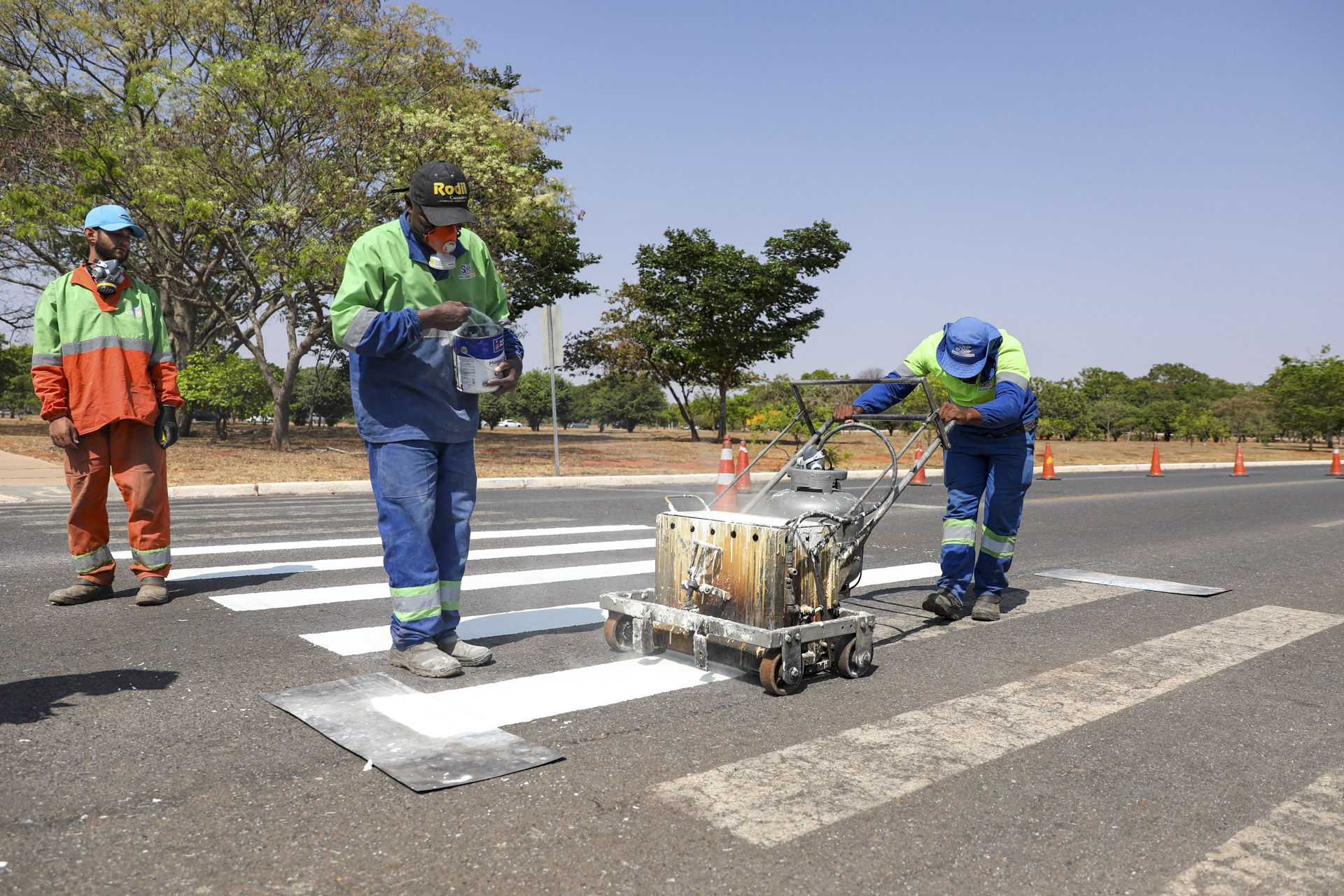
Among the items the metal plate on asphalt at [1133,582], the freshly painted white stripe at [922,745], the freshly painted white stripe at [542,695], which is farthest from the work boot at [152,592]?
the metal plate on asphalt at [1133,582]

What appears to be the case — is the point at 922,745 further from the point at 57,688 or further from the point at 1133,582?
the point at 1133,582

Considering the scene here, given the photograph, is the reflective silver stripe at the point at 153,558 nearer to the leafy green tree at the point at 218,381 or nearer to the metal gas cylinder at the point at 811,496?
the metal gas cylinder at the point at 811,496

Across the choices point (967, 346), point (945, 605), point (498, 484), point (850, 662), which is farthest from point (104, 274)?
point (498, 484)

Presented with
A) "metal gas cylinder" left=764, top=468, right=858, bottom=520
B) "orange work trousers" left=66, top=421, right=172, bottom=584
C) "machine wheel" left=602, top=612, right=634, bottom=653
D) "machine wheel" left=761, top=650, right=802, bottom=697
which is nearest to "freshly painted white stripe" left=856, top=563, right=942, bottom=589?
"metal gas cylinder" left=764, top=468, right=858, bottom=520

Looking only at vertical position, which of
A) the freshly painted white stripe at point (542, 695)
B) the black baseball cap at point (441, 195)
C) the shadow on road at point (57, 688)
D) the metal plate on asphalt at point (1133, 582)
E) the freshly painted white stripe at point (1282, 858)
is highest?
the black baseball cap at point (441, 195)

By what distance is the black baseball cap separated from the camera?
3.84m

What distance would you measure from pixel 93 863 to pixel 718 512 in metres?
2.63

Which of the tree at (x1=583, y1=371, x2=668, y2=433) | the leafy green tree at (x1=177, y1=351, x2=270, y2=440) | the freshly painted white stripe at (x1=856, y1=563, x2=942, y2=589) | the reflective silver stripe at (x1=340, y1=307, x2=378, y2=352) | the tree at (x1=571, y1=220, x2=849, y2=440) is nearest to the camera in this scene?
the reflective silver stripe at (x1=340, y1=307, x2=378, y2=352)

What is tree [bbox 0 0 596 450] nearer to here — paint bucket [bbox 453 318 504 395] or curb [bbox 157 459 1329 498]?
curb [bbox 157 459 1329 498]

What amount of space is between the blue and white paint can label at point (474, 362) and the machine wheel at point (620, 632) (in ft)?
3.96

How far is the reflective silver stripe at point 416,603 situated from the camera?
391cm

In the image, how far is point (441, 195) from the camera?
12.6ft

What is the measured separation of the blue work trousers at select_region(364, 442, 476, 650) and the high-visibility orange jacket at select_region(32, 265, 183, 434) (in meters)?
2.07

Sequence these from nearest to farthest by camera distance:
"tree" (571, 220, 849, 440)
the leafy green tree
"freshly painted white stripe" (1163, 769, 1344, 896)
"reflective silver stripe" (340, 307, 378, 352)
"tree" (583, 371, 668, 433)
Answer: "freshly painted white stripe" (1163, 769, 1344, 896), "reflective silver stripe" (340, 307, 378, 352), the leafy green tree, "tree" (571, 220, 849, 440), "tree" (583, 371, 668, 433)
